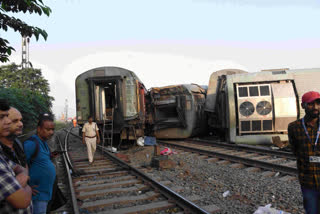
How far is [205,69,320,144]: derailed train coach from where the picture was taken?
980cm

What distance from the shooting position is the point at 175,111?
1377 centimetres

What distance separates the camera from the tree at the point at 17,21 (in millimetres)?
3941

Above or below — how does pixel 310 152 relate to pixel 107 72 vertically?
below

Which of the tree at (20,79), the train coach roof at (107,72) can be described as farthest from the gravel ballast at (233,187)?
the tree at (20,79)

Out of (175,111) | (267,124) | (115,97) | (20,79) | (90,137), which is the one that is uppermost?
(20,79)

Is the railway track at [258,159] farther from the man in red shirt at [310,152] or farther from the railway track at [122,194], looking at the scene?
the man in red shirt at [310,152]

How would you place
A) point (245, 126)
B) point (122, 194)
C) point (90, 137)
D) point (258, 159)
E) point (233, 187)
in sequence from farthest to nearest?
point (245, 126) < point (90, 137) < point (258, 159) < point (233, 187) < point (122, 194)

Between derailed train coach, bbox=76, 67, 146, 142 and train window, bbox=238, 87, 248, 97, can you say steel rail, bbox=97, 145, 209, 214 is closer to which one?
derailed train coach, bbox=76, 67, 146, 142

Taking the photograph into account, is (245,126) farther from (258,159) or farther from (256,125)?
(258,159)

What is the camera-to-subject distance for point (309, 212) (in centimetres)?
247

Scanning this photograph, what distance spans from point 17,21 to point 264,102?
29.3 feet

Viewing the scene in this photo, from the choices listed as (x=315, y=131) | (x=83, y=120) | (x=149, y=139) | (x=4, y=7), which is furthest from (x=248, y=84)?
(x=4, y=7)

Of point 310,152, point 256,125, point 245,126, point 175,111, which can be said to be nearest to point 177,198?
point 310,152

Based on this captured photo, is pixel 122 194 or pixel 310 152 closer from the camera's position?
pixel 310 152
